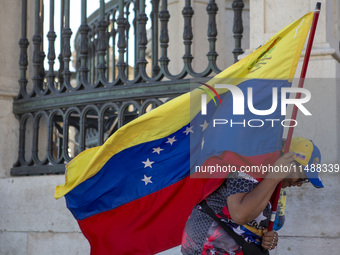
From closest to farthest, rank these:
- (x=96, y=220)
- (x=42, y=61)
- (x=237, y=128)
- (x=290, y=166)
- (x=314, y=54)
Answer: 1. (x=290, y=166)
2. (x=237, y=128)
3. (x=96, y=220)
4. (x=314, y=54)
5. (x=42, y=61)

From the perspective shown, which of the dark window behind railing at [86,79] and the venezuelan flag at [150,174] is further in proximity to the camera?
the dark window behind railing at [86,79]

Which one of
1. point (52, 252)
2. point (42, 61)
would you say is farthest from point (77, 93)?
point (52, 252)

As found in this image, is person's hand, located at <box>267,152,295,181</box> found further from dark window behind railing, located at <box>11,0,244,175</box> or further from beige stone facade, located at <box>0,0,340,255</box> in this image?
dark window behind railing, located at <box>11,0,244,175</box>

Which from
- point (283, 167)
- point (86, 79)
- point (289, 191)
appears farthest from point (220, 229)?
point (86, 79)

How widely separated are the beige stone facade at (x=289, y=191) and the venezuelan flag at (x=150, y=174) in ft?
3.69

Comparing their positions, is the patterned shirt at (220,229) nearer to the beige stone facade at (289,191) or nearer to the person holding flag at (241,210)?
the person holding flag at (241,210)

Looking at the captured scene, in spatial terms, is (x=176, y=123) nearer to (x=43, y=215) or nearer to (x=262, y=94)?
(x=262, y=94)

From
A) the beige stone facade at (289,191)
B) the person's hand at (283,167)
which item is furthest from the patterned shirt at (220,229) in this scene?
the beige stone facade at (289,191)

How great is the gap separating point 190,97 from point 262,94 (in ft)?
1.94

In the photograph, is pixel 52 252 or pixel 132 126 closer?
pixel 132 126

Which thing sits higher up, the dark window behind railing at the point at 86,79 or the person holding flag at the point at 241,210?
the dark window behind railing at the point at 86,79

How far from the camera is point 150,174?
14.2 feet

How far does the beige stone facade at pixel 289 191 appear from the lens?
493 centimetres

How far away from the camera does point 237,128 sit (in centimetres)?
359
